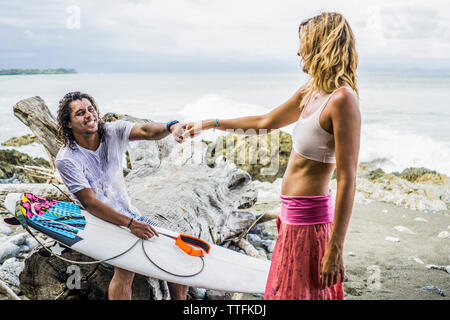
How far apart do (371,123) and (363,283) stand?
1263cm

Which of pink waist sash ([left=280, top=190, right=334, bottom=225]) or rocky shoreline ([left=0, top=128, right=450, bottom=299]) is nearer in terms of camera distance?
pink waist sash ([left=280, top=190, right=334, bottom=225])

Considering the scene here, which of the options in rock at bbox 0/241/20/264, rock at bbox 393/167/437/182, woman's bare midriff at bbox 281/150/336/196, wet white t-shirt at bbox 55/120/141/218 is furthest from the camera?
rock at bbox 393/167/437/182

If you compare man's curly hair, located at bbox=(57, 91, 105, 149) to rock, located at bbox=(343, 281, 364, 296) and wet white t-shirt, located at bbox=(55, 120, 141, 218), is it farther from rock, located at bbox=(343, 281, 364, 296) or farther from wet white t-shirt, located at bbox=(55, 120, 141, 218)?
rock, located at bbox=(343, 281, 364, 296)

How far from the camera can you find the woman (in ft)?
4.34

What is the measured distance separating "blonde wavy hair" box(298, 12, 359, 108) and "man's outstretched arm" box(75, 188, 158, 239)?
1.53 metres

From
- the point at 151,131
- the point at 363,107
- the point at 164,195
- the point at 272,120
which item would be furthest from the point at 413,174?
the point at 363,107

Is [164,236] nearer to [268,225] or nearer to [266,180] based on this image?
[268,225]

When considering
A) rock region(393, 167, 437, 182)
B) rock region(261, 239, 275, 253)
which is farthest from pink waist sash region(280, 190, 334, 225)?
rock region(393, 167, 437, 182)

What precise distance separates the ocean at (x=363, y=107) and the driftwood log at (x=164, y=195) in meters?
2.84

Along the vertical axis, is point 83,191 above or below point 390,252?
above

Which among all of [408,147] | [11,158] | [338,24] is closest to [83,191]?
[338,24]

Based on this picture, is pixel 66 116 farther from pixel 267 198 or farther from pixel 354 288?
pixel 267 198

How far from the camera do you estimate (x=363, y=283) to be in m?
3.39

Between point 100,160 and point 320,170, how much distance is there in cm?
154
